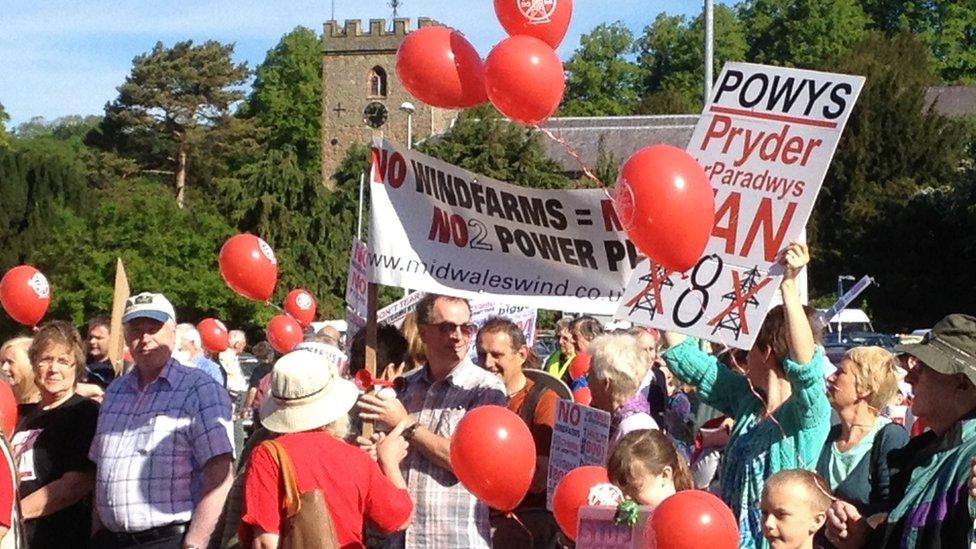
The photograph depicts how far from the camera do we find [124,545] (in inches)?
243

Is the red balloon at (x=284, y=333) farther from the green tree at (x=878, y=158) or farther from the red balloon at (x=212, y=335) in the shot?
the green tree at (x=878, y=158)

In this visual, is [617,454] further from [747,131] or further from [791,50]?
[791,50]

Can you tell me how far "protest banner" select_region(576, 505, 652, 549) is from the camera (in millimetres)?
4530

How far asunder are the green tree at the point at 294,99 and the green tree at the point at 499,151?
4241cm

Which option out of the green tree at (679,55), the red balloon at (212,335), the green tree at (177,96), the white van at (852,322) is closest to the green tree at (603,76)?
the green tree at (679,55)

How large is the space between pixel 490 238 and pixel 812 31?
76.9 m

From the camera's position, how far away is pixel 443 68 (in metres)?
6.79

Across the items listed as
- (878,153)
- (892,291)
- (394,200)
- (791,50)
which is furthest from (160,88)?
(394,200)

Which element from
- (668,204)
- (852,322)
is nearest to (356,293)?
(668,204)

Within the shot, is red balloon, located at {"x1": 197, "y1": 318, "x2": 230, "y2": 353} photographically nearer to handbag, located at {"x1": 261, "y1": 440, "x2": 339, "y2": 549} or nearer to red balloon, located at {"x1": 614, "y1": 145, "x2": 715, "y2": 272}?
red balloon, located at {"x1": 614, "y1": 145, "x2": 715, "y2": 272}

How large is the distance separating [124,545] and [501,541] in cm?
144

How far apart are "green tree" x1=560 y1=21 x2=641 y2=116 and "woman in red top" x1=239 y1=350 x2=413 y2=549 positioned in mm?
87901

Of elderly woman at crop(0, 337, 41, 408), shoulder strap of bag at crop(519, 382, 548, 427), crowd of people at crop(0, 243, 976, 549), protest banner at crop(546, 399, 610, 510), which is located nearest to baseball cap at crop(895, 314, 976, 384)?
crowd of people at crop(0, 243, 976, 549)

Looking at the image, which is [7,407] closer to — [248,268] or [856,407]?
[856,407]
